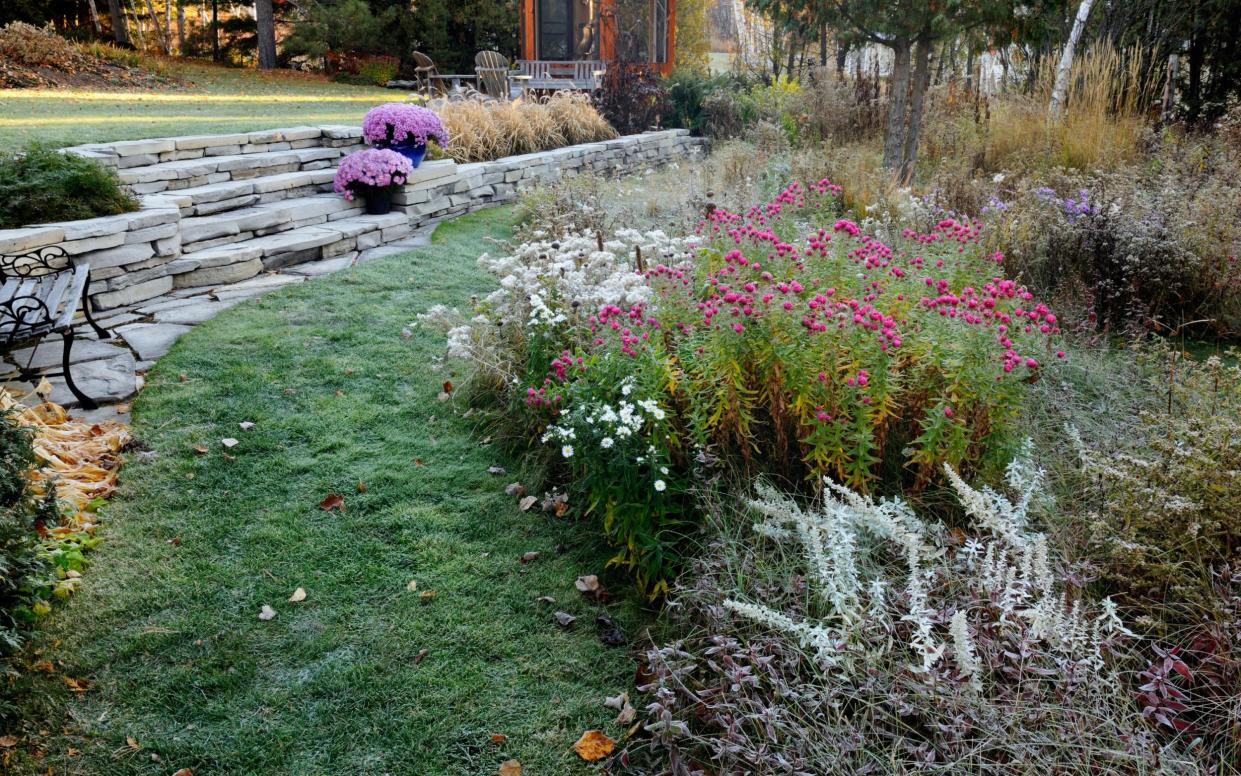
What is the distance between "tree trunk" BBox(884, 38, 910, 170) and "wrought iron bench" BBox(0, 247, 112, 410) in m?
6.33

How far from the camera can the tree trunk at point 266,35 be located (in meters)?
17.5

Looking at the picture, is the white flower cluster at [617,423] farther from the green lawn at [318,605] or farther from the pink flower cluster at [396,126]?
the pink flower cluster at [396,126]

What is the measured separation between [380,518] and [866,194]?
4698 millimetres

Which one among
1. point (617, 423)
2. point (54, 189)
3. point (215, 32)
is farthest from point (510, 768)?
point (215, 32)

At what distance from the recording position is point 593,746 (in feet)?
7.09

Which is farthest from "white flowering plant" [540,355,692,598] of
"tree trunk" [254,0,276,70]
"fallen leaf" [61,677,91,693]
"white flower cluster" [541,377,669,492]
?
"tree trunk" [254,0,276,70]

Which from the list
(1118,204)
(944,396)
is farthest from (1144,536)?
(1118,204)

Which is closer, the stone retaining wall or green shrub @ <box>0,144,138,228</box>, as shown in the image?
green shrub @ <box>0,144,138,228</box>

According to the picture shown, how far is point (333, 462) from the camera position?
350 centimetres

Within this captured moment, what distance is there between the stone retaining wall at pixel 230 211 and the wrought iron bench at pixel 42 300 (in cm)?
11

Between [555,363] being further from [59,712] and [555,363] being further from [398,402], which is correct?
[59,712]

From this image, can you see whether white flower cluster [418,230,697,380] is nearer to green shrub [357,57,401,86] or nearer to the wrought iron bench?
the wrought iron bench

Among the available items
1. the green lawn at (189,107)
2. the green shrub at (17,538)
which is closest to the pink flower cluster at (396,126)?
the green lawn at (189,107)

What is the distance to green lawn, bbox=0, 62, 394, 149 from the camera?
7.65 meters
